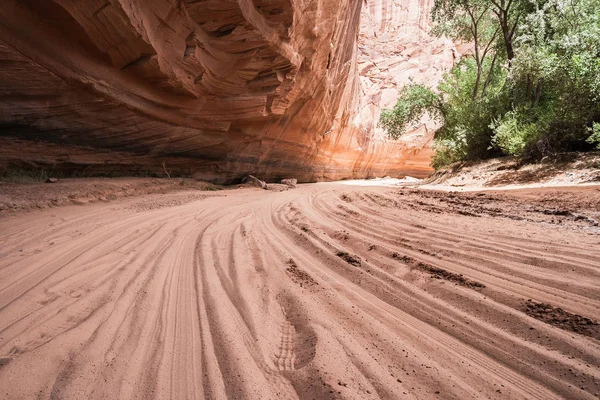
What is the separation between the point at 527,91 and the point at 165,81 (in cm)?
1180

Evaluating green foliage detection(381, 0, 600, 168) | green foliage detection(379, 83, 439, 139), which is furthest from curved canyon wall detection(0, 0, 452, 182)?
green foliage detection(381, 0, 600, 168)

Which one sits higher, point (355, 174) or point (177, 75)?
point (177, 75)

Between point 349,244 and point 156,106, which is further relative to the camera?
point 156,106

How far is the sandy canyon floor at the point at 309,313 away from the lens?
120 centimetres

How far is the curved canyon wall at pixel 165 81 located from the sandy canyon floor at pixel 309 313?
13.0 feet

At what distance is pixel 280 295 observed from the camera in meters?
2.00

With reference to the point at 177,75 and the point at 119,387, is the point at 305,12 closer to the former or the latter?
the point at 177,75

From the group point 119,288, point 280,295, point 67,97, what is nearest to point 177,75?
point 67,97

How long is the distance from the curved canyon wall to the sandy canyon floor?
→ 396cm

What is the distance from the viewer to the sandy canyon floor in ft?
3.92

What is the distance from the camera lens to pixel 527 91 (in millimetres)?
9773

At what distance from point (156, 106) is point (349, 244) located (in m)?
6.92

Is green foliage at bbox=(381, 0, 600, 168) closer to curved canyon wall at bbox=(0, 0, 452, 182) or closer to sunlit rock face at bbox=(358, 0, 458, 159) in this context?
curved canyon wall at bbox=(0, 0, 452, 182)

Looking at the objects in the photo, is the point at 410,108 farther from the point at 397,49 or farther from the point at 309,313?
the point at 397,49
